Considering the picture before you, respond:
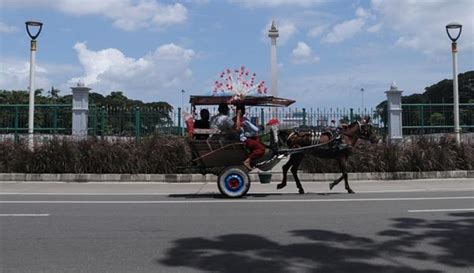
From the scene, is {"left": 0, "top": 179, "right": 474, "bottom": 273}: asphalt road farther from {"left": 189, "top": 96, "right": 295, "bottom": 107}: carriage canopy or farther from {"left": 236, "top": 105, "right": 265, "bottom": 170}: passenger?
{"left": 189, "top": 96, "right": 295, "bottom": 107}: carriage canopy

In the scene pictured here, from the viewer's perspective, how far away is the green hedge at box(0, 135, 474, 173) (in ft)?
53.3

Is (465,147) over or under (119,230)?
over

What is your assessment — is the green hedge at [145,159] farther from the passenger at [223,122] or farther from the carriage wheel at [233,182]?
the carriage wheel at [233,182]

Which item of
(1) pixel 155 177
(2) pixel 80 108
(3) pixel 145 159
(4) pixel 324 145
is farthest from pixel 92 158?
(4) pixel 324 145

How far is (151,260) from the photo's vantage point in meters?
6.29

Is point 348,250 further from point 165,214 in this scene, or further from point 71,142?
point 71,142

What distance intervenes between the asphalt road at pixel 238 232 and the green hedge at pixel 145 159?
11.3 ft

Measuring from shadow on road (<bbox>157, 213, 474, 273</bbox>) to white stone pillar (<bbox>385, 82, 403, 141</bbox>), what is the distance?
1240 centimetres

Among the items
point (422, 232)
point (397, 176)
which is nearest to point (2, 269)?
point (422, 232)

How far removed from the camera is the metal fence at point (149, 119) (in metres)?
18.9

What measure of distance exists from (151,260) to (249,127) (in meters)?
6.04

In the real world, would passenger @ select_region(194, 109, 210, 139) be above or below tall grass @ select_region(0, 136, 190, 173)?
above

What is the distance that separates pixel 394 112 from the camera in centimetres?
2016

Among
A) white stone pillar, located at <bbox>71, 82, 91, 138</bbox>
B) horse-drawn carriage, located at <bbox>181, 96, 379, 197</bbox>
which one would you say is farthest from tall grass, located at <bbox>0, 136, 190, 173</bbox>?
horse-drawn carriage, located at <bbox>181, 96, 379, 197</bbox>
